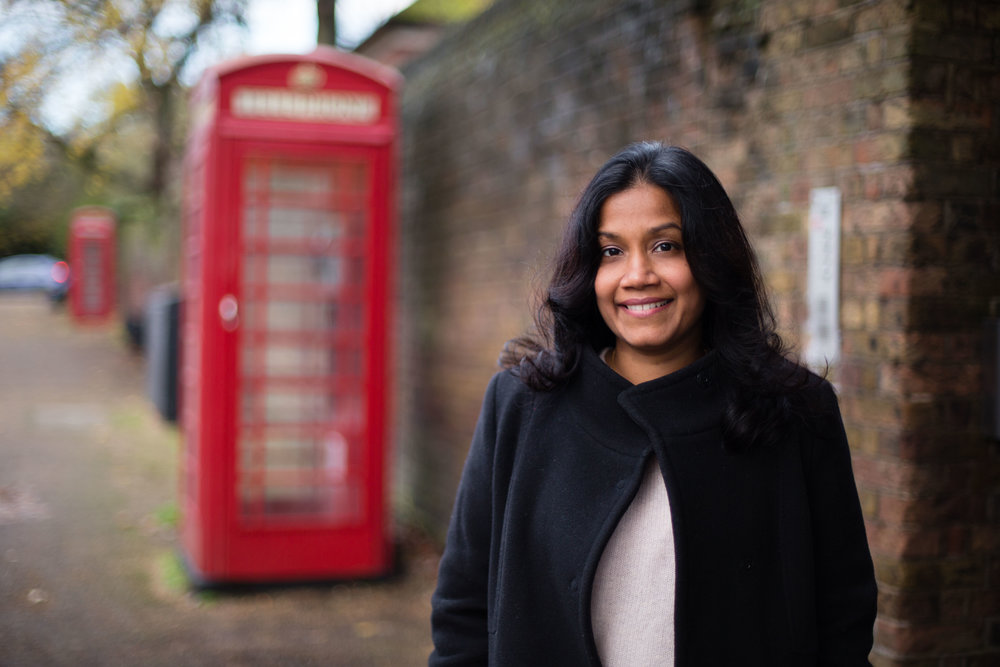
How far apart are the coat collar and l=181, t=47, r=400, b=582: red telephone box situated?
323 cm

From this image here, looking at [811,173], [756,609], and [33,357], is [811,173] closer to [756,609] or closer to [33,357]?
[756,609]

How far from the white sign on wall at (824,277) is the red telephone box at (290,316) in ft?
8.21

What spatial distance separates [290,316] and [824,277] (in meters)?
2.89

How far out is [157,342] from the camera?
664 cm

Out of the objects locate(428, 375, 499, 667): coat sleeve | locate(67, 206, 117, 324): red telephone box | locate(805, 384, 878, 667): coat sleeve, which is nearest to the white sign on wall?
locate(805, 384, 878, 667): coat sleeve

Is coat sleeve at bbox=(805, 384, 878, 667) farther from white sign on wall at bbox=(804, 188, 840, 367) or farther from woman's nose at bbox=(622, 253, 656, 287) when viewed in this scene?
white sign on wall at bbox=(804, 188, 840, 367)

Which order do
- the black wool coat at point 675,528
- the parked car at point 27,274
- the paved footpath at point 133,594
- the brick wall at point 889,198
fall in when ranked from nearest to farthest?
the black wool coat at point 675,528 → the brick wall at point 889,198 → the paved footpath at point 133,594 → the parked car at point 27,274

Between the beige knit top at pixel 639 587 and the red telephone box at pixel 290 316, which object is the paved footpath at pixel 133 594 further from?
the beige knit top at pixel 639 587

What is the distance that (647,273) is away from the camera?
167 centimetres

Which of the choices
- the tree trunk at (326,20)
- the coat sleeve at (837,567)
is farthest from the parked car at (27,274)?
the coat sleeve at (837,567)

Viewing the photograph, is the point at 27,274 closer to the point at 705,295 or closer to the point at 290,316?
the point at 290,316

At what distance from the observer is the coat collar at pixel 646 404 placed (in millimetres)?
1673

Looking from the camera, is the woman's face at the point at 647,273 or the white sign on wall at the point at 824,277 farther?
the white sign on wall at the point at 824,277

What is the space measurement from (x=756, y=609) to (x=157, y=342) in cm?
578
